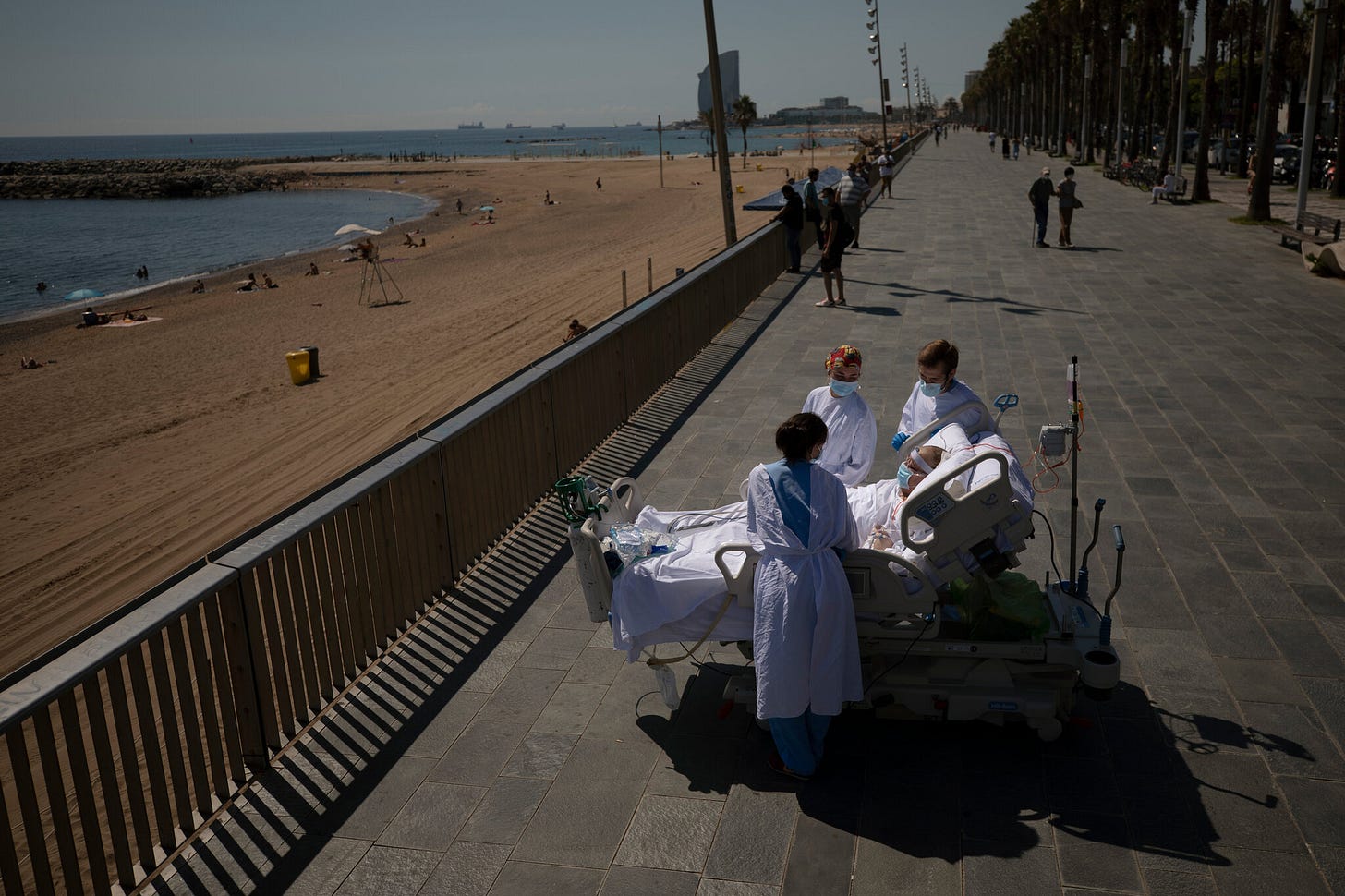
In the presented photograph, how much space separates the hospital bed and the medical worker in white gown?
0.90 feet

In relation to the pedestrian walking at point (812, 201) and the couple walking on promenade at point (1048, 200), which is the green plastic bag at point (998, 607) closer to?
the pedestrian walking at point (812, 201)

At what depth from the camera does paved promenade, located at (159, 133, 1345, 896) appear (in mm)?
4176

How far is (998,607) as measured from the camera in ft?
15.9

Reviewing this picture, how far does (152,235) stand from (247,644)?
64.3m

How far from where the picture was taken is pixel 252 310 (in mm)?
28844

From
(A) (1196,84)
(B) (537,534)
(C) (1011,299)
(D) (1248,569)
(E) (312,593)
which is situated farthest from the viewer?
(A) (1196,84)

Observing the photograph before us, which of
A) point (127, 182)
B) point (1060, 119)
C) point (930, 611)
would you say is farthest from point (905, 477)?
point (127, 182)

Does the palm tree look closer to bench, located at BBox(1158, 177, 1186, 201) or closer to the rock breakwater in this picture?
the rock breakwater

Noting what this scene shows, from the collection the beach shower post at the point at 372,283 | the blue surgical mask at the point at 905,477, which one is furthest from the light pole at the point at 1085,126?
the blue surgical mask at the point at 905,477

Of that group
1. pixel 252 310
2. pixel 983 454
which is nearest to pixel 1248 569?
pixel 983 454

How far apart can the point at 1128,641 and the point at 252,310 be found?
27.4 meters

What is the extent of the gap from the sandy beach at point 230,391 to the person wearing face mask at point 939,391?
7.60 m

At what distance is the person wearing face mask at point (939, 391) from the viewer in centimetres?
558

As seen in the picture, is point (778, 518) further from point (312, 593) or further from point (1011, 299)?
point (1011, 299)
